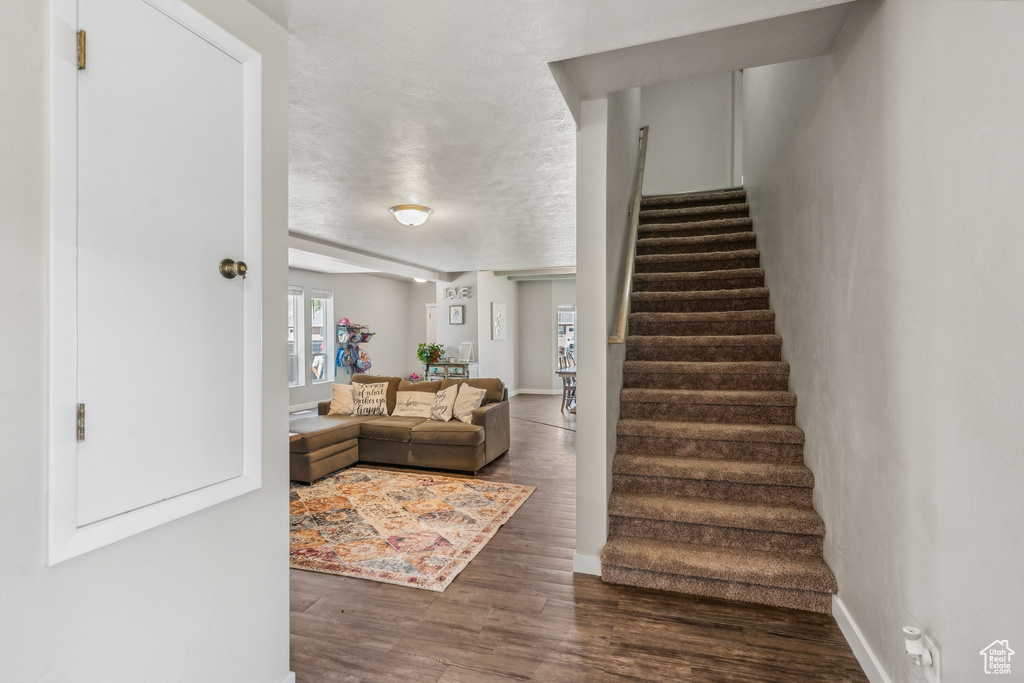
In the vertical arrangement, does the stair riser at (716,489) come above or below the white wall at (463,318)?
below

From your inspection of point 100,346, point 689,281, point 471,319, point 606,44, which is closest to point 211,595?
point 100,346

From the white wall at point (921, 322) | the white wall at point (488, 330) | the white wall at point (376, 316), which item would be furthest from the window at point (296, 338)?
the white wall at point (921, 322)

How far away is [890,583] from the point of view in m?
1.69

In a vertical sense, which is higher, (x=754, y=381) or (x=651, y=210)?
(x=651, y=210)

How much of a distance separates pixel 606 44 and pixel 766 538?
2373mm

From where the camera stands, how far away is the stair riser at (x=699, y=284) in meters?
3.86

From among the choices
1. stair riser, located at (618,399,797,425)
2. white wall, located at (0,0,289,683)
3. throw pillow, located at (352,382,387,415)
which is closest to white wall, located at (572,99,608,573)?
stair riser, located at (618,399,797,425)

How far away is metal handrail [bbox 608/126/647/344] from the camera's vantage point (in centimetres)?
276

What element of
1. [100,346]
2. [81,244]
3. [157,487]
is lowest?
[157,487]

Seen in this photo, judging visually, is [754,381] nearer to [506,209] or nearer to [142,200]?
[506,209]

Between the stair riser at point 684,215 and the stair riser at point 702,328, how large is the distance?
1442mm

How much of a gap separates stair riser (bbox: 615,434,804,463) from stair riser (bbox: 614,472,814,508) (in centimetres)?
18

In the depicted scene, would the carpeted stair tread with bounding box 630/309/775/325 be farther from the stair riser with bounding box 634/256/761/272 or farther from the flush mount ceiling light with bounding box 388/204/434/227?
the flush mount ceiling light with bounding box 388/204/434/227

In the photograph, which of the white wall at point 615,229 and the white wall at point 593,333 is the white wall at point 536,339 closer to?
the white wall at point 615,229
